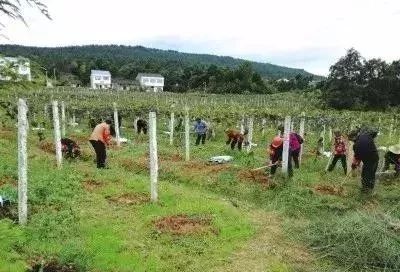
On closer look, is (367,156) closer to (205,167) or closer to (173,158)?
(205,167)

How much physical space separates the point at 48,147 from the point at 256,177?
9.07 meters

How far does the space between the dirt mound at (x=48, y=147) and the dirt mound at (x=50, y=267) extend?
11.5 meters

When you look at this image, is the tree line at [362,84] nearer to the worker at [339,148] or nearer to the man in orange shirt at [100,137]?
the worker at [339,148]

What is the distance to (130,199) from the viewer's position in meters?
10.9

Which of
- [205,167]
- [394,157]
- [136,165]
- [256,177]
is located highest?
[394,157]

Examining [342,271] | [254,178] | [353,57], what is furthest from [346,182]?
[353,57]

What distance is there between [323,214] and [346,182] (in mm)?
2941

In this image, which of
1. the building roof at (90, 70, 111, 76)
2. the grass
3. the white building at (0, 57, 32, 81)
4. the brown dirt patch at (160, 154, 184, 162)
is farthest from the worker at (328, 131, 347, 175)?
the building roof at (90, 70, 111, 76)

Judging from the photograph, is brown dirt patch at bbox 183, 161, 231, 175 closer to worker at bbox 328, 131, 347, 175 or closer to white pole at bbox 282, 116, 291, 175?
white pole at bbox 282, 116, 291, 175

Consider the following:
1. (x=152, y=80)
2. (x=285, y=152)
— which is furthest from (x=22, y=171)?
(x=152, y=80)

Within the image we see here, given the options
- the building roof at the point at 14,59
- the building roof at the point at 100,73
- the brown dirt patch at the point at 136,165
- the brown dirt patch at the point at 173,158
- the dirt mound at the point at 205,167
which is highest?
the building roof at the point at 14,59

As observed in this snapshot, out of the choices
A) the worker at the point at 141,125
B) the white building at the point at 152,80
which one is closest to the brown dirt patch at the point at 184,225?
the worker at the point at 141,125

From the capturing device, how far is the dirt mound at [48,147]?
729 inches

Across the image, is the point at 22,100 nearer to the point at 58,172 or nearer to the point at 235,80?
the point at 58,172
